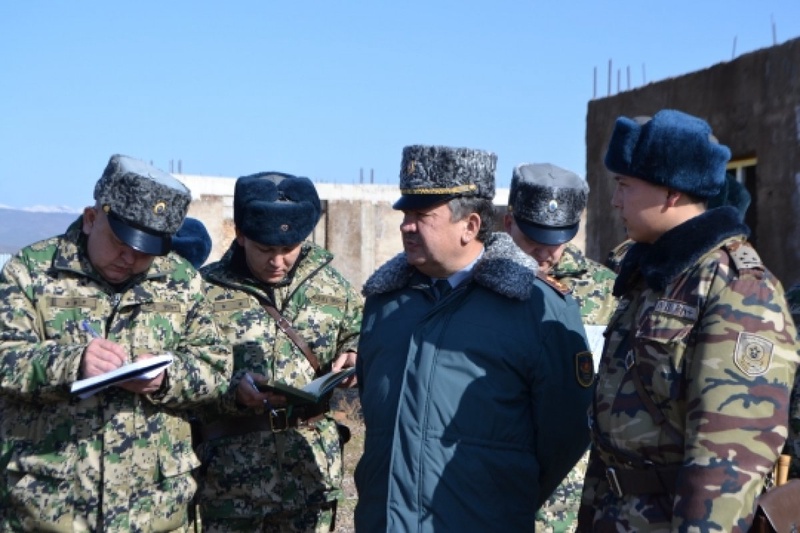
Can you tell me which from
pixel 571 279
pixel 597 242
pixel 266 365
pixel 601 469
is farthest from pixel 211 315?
pixel 597 242

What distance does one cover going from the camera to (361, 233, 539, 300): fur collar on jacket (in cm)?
359

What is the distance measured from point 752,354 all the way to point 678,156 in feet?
1.96

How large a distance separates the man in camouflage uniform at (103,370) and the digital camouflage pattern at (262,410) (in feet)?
1.01

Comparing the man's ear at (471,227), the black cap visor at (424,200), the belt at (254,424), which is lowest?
the belt at (254,424)

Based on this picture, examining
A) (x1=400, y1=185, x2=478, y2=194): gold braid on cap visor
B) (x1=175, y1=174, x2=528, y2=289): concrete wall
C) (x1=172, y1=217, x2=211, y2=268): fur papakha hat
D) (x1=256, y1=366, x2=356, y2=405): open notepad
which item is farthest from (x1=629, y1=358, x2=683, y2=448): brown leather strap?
(x1=175, y1=174, x2=528, y2=289): concrete wall

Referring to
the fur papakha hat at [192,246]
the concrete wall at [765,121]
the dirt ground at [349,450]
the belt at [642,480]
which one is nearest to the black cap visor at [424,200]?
the belt at [642,480]

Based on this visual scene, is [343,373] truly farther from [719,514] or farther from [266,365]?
[719,514]

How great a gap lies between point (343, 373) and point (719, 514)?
2.13 m

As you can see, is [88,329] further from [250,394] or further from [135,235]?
[250,394]

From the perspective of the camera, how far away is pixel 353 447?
10.1 metres

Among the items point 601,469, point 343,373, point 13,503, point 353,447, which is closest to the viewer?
point 601,469

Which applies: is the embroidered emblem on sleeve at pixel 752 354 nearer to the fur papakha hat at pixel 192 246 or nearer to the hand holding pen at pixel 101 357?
the hand holding pen at pixel 101 357

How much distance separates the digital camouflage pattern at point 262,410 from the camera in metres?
4.72

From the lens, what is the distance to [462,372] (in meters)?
3.53
